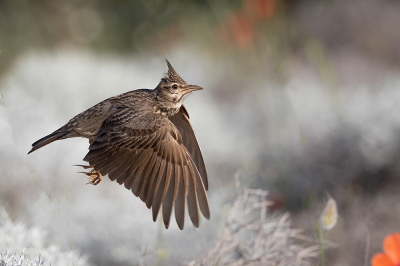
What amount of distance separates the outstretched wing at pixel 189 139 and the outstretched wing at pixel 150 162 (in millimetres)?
294

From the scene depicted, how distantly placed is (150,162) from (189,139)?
47 cm

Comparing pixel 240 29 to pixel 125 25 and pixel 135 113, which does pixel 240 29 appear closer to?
pixel 125 25

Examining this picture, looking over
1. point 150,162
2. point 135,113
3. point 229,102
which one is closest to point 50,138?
point 135,113

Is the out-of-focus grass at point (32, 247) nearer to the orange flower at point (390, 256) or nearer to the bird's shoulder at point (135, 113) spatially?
the bird's shoulder at point (135, 113)

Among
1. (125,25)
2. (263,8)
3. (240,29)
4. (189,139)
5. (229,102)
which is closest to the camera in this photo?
(189,139)

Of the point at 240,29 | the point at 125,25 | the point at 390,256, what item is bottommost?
the point at 390,256

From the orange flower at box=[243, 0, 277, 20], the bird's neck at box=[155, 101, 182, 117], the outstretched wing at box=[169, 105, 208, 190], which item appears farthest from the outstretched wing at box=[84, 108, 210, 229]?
the orange flower at box=[243, 0, 277, 20]

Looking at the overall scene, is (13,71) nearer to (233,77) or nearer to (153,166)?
(233,77)

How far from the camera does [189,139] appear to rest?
223 centimetres

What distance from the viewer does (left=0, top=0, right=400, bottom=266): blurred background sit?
2736 mm

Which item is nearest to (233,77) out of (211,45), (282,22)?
(211,45)

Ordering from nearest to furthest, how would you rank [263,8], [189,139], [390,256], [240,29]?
[390,256] < [189,139] < [263,8] < [240,29]

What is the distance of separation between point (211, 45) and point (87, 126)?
6.45ft

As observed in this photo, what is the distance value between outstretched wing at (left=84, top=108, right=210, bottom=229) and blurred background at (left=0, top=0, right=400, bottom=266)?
2.40 feet
